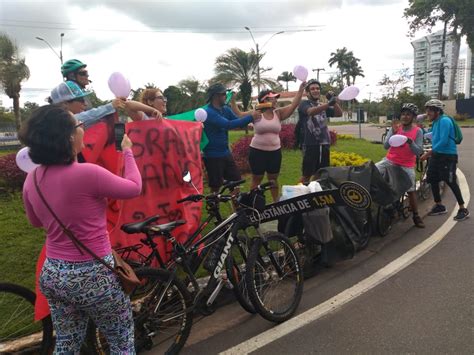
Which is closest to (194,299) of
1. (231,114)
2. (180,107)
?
(231,114)

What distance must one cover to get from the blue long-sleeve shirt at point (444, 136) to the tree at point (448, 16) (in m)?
40.5

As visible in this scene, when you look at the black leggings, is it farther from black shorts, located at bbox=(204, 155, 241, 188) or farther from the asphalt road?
black shorts, located at bbox=(204, 155, 241, 188)

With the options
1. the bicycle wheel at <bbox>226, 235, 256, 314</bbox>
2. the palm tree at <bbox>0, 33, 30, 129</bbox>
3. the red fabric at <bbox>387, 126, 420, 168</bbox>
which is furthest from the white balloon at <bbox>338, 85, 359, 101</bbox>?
the palm tree at <bbox>0, 33, 30, 129</bbox>

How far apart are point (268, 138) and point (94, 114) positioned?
2.60 m

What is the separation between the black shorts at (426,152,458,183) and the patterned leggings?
213 inches

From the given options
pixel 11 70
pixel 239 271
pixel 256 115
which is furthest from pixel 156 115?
pixel 11 70

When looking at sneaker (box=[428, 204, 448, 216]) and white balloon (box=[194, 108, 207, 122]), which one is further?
sneaker (box=[428, 204, 448, 216])

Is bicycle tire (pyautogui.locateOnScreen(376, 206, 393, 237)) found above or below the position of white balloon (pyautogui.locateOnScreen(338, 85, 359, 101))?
below

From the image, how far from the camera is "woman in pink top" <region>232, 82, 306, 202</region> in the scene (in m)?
5.19

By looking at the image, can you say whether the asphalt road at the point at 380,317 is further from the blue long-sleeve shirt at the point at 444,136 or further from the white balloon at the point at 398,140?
the blue long-sleeve shirt at the point at 444,136

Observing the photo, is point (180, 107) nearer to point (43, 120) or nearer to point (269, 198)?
point (269, 198)

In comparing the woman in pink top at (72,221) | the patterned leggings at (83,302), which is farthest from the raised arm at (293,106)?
the patterned leggings at (83,302)

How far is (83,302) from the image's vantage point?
205cm

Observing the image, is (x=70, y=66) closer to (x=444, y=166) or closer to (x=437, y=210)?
(x=444, y=166)
